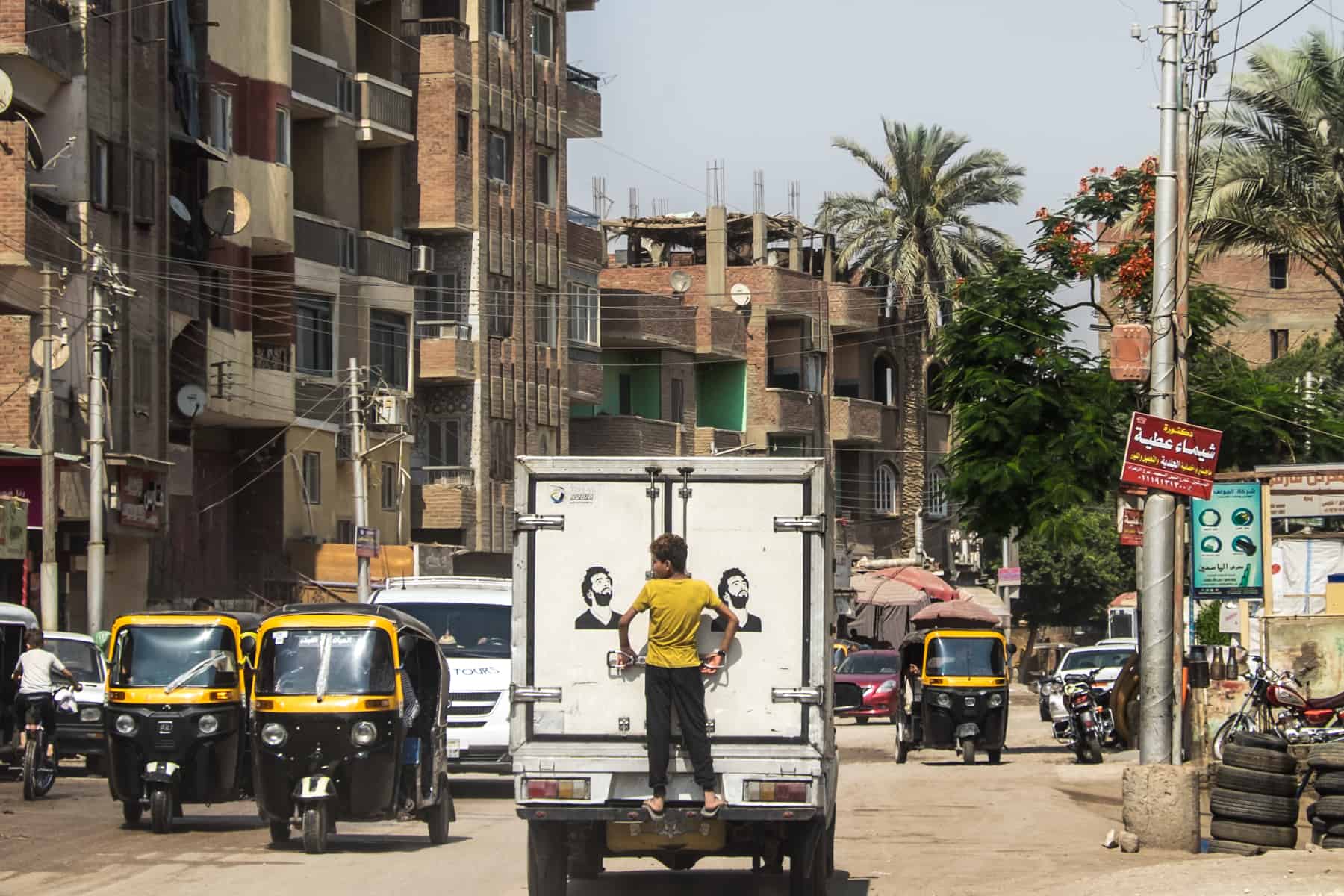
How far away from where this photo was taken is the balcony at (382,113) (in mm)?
50406

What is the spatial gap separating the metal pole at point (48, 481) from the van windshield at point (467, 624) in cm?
1174

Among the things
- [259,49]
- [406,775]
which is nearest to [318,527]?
[259,49]

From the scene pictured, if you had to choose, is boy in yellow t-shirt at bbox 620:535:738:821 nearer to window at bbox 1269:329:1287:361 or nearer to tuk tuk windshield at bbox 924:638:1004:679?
tuk tuk windshield at bbox 924:638:1004:679

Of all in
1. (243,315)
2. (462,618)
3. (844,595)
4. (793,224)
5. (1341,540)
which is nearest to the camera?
(462,618)

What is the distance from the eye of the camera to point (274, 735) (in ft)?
54.4

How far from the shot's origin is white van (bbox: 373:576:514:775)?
22.5m

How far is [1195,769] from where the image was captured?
16.8 metres

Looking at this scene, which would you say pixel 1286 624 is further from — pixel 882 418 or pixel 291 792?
pixel 882 418

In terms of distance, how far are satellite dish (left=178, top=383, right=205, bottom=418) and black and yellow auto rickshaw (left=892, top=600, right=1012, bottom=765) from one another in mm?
16412

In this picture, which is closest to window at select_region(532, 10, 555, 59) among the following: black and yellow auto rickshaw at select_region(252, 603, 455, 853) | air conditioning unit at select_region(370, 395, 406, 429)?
air conditioning unit at select_region(370, 395, 406, 429)

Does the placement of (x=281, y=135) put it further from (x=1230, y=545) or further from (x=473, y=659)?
(x=473, y=659)

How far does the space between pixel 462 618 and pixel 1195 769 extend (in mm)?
9406

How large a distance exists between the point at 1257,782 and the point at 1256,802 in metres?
0.16

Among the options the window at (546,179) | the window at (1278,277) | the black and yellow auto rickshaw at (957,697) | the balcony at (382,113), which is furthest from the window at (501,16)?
the window at (1278,277)
